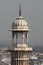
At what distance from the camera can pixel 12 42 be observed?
9.65 metres

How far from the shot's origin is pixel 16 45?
31.6 feet

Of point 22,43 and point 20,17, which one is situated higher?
point 20,17

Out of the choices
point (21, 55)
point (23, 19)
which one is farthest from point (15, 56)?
point (23, 19)

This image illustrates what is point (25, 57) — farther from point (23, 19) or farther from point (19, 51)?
point (23, 19)

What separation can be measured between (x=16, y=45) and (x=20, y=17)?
0.71 meters

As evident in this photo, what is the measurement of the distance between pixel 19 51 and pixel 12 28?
60cm

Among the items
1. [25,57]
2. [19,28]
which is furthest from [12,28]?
[25,57]

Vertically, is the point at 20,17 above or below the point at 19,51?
above

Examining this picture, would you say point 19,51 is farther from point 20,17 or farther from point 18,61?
point 20,17

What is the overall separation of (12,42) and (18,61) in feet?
1.70

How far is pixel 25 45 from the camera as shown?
967cm

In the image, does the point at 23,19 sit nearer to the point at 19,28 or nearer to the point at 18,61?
the point at 19,28

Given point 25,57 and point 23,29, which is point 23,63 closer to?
point 25,57

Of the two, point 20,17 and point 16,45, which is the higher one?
point 20,17
